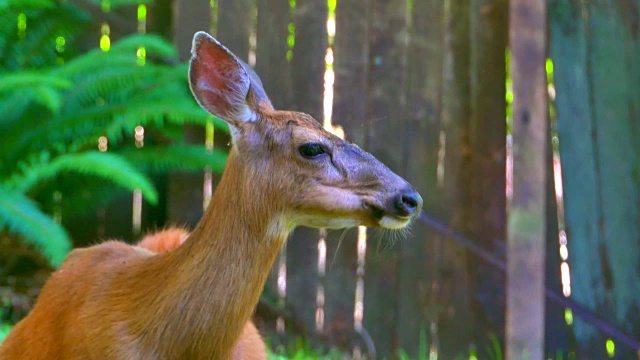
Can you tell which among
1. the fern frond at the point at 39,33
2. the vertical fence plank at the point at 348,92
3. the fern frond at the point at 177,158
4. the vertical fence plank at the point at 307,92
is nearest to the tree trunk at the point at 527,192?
the vertical fence plank at the point at 348,92

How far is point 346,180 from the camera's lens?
309 cm

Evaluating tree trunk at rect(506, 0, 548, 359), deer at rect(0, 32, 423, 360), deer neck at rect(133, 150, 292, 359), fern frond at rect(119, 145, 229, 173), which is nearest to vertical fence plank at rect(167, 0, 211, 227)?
fern frond at rect(119, 145, 229, 173)

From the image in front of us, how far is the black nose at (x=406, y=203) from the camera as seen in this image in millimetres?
3029

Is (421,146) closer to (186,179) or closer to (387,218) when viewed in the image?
(186,179)

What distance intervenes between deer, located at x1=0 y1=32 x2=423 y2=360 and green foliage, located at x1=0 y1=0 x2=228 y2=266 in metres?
1.95

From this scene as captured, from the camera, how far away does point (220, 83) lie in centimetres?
325

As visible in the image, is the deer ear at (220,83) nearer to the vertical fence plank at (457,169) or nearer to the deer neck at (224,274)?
the deer neck at (224,274)

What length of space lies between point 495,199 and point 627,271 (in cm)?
77

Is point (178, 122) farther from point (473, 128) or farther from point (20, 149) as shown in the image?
point (473, 128)

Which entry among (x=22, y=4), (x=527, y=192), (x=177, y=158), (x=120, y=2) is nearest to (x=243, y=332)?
(x=527, y=192)

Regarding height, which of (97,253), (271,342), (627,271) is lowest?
(271,342)

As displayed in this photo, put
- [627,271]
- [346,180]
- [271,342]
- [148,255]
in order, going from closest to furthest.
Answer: [346,180]
[148,255]
[627,271]
[271,342]

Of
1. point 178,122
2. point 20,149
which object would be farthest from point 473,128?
point 20,149

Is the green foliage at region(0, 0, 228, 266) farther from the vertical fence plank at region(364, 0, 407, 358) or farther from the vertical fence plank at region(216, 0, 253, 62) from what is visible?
the vertical fence plank at region(364, 0, 407, 358)
